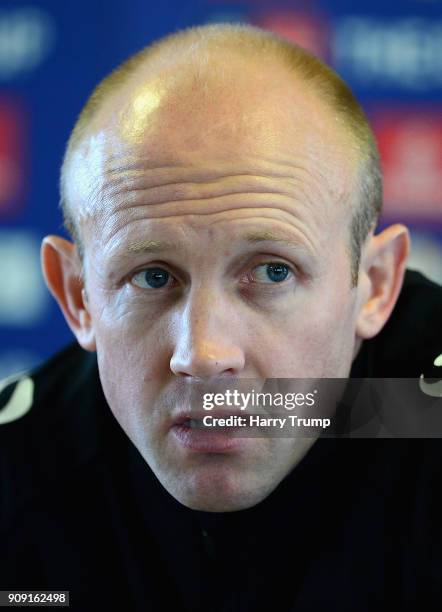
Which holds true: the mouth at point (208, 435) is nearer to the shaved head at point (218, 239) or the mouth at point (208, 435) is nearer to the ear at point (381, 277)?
the shaved head at point (218, 239)

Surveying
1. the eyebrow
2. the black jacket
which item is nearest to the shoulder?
the black jacket

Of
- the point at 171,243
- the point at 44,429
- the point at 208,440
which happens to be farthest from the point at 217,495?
the point at 44,429

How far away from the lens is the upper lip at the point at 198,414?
3.41 ft

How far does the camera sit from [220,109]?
3.49 feet

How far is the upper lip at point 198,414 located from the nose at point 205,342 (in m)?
0.05

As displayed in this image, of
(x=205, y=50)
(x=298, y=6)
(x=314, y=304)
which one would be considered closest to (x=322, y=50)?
(x=298, y=6)

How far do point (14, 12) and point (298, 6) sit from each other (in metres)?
0.79

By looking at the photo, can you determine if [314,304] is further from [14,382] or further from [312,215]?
[14,382]

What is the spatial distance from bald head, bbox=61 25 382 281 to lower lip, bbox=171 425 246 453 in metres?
0.29

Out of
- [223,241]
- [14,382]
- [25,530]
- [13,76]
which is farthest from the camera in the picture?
[13,76]

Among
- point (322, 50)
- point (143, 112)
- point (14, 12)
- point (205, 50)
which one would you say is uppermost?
point (14, 12)

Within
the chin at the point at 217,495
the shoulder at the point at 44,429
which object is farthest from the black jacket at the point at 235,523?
the chin at the point at 217,495

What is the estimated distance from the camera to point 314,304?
1110 millimetres

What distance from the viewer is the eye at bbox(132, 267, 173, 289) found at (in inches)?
43.2
